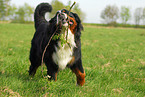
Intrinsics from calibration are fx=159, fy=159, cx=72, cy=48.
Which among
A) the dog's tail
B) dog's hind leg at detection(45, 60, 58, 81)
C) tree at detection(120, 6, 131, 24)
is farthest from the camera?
tree at detection(120, 6, 131, 24)

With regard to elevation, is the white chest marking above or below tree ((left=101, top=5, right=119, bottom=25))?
below

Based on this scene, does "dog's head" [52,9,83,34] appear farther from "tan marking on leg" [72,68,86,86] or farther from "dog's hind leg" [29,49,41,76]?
"dog's hind leg" [29,49,41,76]

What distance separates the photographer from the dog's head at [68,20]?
97.4 inches

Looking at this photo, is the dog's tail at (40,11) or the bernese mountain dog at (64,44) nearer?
the bernese mountain dog at (64,44)

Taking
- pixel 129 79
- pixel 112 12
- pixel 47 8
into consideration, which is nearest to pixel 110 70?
pixel 129 79

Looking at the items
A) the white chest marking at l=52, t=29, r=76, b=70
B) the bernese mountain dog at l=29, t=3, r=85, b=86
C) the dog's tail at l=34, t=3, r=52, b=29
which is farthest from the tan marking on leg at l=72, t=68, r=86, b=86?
the dog's tail at l=34, t=3, r=52, b=29

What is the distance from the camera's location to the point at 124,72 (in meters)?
3.97

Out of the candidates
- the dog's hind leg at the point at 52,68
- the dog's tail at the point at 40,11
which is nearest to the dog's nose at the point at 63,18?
the dog's hind leg at the point at 52,68

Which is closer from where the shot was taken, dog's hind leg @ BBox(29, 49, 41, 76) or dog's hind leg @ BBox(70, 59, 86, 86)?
dog's hind leg @ BBox(70, 59, 86, 86)

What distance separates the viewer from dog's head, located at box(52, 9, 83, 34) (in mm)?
2475

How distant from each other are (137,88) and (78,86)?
1.18m

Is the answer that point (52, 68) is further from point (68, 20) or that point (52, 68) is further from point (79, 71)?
point (68, 20)

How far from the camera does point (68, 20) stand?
2.51 m

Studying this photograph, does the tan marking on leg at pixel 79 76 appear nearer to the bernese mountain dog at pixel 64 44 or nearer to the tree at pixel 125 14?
the bernese mountain dog at pixel 64 44
